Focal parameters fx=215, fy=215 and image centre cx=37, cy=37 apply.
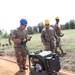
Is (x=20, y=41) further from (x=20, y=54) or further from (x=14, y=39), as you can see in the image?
(x=20, y=54)

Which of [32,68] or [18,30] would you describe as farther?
[18,30]

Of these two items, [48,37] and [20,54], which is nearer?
[20,54]

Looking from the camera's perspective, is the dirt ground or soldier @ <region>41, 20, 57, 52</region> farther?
soldier @ <region>41, 20, 57, 52</region>

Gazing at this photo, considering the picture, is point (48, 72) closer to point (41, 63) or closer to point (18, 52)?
point (41, 63)

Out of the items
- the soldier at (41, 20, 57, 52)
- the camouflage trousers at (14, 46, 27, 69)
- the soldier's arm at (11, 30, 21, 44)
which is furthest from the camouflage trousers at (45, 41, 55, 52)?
the soldier's arm at (11, 30, 21, 44)

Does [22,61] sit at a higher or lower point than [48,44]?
lower

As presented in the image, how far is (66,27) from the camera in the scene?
38.5 m

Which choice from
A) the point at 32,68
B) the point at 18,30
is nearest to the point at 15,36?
the point at 18,30

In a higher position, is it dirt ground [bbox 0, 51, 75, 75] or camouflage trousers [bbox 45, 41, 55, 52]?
camouflage trousers [bbox 45, 41, 55, 52]

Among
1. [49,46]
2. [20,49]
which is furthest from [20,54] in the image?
[49,46]

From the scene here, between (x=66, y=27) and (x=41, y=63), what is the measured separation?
113 ft

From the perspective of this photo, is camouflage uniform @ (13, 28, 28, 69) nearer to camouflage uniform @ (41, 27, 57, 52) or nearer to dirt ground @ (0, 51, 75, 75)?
dirt ground @ (0, 51, 75, 75)

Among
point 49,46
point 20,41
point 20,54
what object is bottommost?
point 20,54

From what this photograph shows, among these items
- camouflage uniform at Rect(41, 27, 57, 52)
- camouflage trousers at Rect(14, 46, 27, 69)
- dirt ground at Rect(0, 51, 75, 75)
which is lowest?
dirt ground at Rect(0, 51, 75, 75)
